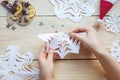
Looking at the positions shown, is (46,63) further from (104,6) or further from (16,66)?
(104,6)

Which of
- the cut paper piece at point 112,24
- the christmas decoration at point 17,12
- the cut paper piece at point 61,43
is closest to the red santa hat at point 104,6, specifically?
the cut paper piece at point 112,24

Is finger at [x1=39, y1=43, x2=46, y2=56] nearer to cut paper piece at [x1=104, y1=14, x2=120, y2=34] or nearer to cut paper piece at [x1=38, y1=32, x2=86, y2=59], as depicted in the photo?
cut paper piece at [x1=38, y1=32, x2=86, y2=59]

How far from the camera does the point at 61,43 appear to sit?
871 millimetres

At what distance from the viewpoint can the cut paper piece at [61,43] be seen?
864mm

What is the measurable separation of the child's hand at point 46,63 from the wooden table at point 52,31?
26mm

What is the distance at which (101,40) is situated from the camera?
2.97ft

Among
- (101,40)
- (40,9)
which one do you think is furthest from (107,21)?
(40,9)

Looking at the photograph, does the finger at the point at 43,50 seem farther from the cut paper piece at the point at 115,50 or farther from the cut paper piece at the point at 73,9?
the cut paper piece at the point at 115,50

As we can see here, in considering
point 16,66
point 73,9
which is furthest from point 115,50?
point 16,66

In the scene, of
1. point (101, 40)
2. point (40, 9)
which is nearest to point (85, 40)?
point (101, 40)

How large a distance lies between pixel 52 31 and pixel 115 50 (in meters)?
0.21

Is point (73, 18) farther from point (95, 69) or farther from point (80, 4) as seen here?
point (95, 69)

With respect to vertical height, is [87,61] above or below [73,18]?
below

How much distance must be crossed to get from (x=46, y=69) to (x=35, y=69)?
0.05 metres
